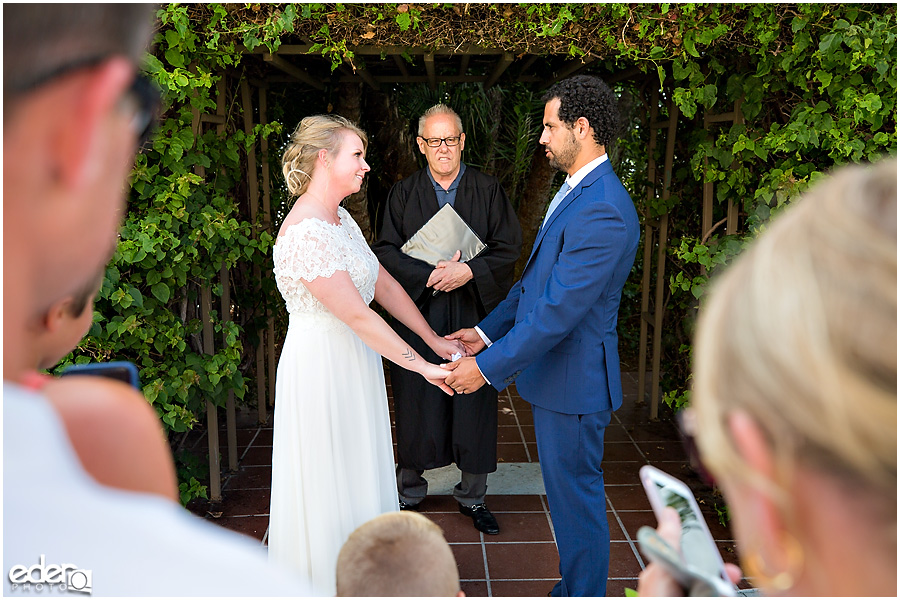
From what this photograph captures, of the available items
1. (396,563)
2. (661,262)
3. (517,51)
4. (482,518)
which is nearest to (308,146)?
(517,51)

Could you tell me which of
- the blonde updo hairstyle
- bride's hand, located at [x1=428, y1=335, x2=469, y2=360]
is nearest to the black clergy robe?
bride's hand, located at [x1=428, y1=335, x2=469, y2=360]

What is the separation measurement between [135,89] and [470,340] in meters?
2.91

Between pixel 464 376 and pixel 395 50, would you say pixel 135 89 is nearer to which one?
pixel 464 376

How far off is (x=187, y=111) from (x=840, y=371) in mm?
3041

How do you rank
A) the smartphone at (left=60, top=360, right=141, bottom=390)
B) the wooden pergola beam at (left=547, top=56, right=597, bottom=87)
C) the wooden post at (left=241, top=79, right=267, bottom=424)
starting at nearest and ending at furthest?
the smartphone at (left=60, top=360, right=141, bottom=390) → the wooden post at (left=241, top=79, right=267, bottom=424) → the wooden pergola beam at (left=547, top=56, right=597, bottom=87)

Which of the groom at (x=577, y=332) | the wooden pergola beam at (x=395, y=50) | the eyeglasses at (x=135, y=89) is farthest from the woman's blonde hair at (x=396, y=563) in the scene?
the wooden pergola beam at (x=395, y=50)

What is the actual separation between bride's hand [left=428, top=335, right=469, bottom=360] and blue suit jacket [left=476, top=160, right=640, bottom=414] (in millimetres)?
438

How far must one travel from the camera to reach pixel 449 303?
149 inches

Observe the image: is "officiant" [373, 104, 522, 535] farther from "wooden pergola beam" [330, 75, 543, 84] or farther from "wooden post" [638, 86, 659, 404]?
"wooden post" [638, 86, 659, 404]

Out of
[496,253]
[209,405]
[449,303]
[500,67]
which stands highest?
[500,67]

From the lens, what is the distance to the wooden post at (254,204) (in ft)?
13.2

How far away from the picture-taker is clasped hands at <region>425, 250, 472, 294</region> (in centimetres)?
364

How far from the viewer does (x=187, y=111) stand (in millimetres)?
3043

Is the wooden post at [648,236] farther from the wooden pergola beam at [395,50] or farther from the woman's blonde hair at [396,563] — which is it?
the woman's blonde hair at [396,563]
